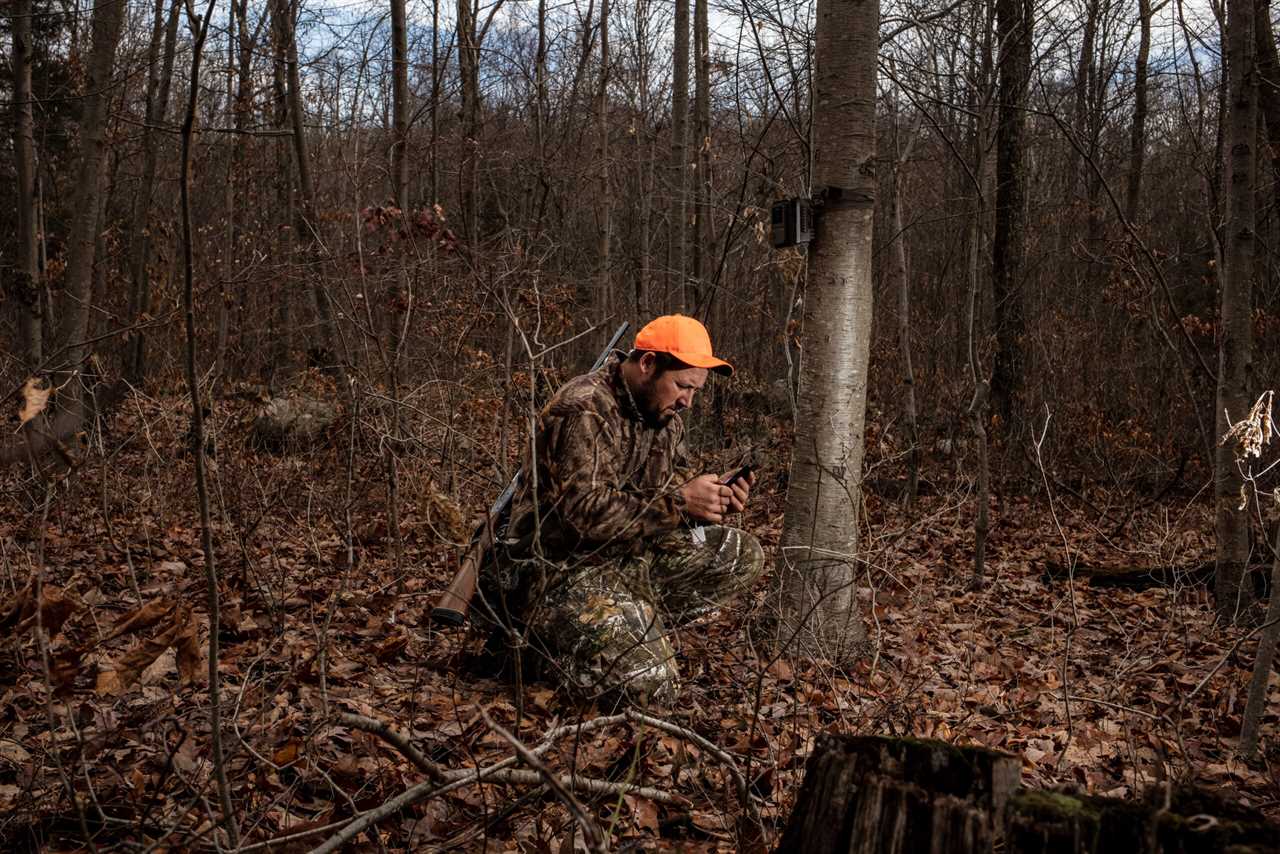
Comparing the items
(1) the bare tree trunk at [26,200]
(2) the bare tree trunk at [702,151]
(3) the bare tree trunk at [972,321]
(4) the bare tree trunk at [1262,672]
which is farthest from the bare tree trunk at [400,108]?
(4) the bare tree trunk at [1262,672]

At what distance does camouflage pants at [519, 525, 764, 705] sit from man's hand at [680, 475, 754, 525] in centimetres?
43

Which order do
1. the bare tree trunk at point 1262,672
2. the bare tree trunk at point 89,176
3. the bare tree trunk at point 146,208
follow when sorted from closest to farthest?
the bare tree trunk at point 1262,672, the bare tree trunk at point 89,176, the bare tree trunk at point 146,208

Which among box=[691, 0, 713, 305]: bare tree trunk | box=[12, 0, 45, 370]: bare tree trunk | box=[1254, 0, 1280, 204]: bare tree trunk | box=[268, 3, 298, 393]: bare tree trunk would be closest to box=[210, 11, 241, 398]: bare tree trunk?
box=[268, 3, 298, 393]: bare tree trunk

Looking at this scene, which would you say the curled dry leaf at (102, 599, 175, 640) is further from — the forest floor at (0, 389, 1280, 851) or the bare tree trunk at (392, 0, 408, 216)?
the bare tree trunk at (392, 0, 408, 216)

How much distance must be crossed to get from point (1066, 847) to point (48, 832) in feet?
8.52

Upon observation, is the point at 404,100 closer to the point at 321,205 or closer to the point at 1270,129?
the point at 321,205

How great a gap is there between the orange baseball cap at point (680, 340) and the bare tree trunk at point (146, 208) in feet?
33.2

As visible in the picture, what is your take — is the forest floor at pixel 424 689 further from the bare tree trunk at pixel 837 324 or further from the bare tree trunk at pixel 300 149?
the bare tree trunk at pixel 300 149

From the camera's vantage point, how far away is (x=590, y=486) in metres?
4.31

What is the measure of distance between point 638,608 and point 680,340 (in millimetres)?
1212

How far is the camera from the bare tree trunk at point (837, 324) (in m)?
4.92

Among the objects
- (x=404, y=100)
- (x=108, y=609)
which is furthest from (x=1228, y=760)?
(x=404, y=100)

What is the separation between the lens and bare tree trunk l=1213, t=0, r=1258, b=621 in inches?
213

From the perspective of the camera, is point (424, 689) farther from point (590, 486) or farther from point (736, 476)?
point (736, 476)
